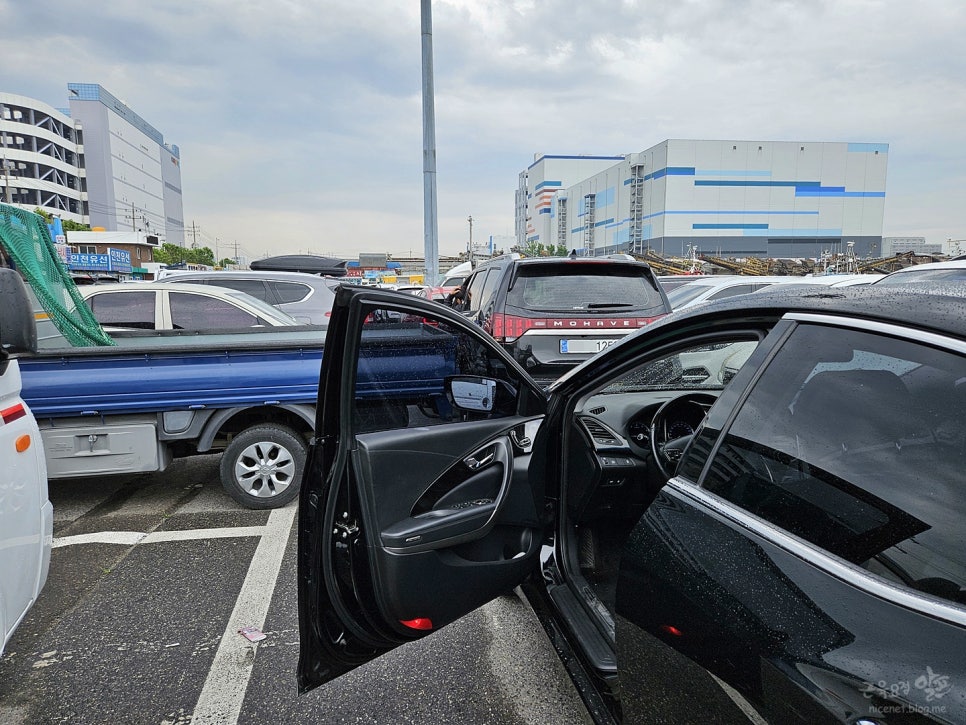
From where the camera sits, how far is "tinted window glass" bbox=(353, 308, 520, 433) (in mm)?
2018

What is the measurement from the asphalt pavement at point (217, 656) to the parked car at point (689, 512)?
50cm

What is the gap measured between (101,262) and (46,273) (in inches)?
2027

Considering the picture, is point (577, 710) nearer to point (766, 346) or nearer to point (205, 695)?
point (205, 695)

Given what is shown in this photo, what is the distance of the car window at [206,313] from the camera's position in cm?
688

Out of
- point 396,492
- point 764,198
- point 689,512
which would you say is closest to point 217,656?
point 396,492

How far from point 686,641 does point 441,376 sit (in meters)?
1.22

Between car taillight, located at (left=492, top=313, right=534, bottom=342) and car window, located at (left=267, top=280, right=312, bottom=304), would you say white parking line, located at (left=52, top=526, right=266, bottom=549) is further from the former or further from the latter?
car window, located at (left=267, top=280, right=312, bottom=304)

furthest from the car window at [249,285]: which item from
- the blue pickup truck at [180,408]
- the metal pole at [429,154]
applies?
the blue pickup truck at [180,408]

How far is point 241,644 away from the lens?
2.82 metres

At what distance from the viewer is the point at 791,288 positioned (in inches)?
62.7

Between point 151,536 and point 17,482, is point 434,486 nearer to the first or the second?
point 17,482

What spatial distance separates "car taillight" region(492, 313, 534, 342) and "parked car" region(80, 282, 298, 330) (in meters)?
2.69

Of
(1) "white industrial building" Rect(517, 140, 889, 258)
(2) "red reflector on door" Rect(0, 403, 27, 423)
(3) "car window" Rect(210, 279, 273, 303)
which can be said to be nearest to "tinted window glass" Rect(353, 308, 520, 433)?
(2) "red reflector on door" Rect(0, 403, 27, 423)

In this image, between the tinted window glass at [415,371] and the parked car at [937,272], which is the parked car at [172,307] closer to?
the tinted window glass at [415,371]
